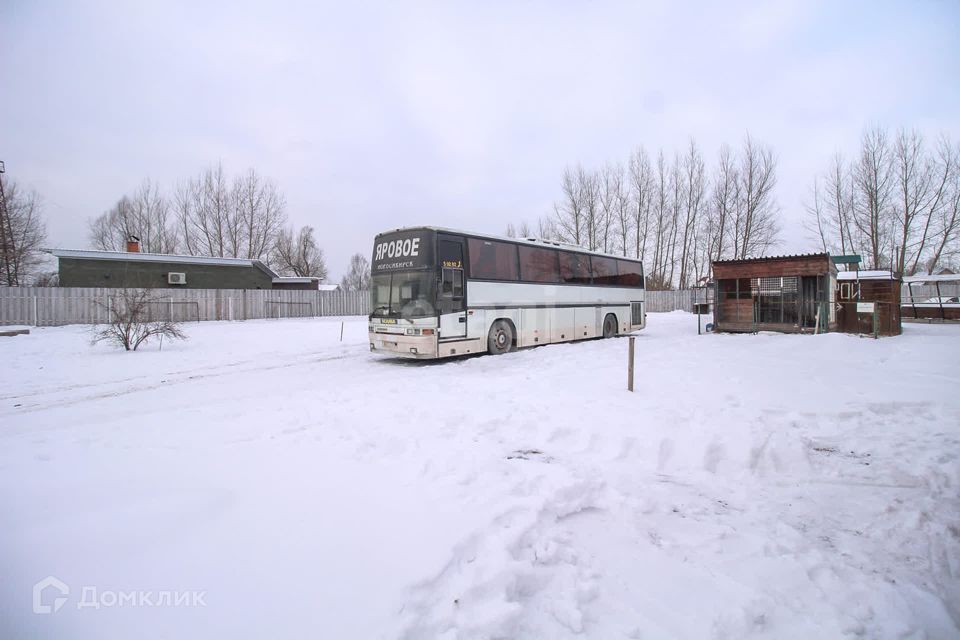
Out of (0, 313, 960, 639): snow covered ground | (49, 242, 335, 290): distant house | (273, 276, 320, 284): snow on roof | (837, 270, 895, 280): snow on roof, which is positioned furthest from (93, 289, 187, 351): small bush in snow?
(273, 276, 320, 284): snow on roof

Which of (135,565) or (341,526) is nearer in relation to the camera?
(135,565)

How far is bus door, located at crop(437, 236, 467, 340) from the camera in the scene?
9.78 metres

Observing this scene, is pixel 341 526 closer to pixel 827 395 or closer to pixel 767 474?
pixel 767 474

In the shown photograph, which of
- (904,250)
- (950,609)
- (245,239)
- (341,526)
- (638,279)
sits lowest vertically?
(950,609)

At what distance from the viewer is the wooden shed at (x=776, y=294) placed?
602 inches

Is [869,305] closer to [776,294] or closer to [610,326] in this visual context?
[776,294]

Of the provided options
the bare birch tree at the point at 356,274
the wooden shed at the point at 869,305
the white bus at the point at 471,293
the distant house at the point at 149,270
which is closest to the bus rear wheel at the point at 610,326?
the white bus at the point at 471,293

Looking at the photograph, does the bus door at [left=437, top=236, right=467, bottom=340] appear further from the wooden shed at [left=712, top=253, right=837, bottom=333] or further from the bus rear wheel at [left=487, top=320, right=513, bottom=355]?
the wooden shed at [left=712, top=253, right=837, bottom=333]

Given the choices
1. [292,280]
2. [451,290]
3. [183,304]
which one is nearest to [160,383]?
[451,290]

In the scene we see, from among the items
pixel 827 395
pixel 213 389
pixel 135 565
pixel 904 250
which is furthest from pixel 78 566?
pixel 904 250

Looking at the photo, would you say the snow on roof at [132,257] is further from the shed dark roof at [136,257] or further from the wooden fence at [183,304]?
the wooden fence at [183,304]

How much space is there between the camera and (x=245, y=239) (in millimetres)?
43531

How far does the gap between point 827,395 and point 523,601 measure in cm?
636

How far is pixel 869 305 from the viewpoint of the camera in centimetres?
1466
